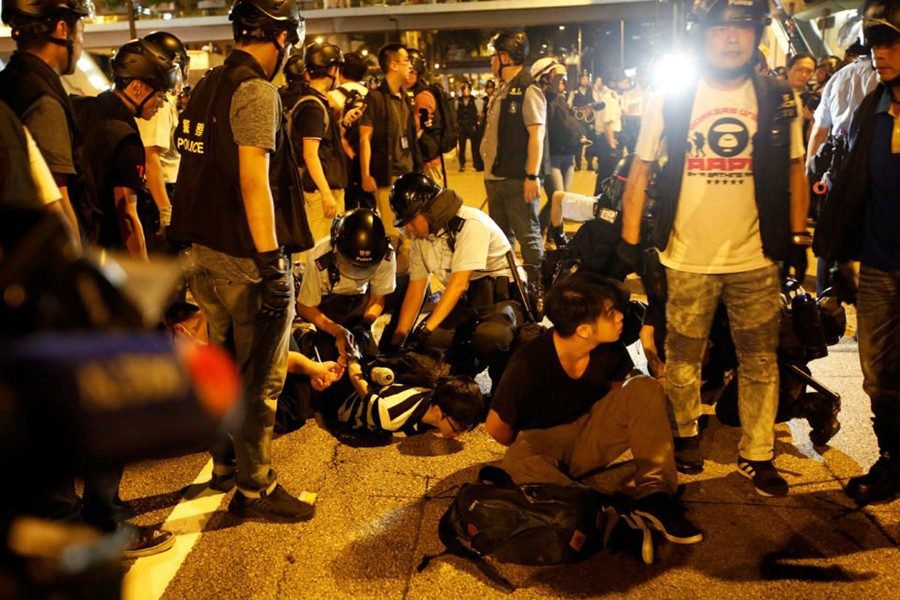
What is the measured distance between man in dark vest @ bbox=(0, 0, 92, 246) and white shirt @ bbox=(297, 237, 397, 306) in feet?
5.30

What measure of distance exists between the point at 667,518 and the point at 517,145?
4062mm

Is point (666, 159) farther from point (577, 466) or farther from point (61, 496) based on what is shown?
point (61, 496)

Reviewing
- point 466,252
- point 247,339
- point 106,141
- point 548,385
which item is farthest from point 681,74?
point 106,141

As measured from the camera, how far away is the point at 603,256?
495 cm

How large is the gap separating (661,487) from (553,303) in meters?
0.88

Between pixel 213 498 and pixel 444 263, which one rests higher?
pixel 444 263

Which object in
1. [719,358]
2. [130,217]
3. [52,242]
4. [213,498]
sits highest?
[52,242]

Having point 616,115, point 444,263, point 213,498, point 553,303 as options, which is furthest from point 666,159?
point 616,115

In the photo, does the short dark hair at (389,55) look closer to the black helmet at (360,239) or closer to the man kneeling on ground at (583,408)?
the black helmet at (360,239)

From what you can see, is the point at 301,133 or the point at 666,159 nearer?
the point at 666,159

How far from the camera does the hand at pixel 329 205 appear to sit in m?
6.59

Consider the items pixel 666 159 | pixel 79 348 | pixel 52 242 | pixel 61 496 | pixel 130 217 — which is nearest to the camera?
pixel 79 348

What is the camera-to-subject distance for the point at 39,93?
3.10 metres

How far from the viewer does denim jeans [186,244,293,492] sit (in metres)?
3.23
